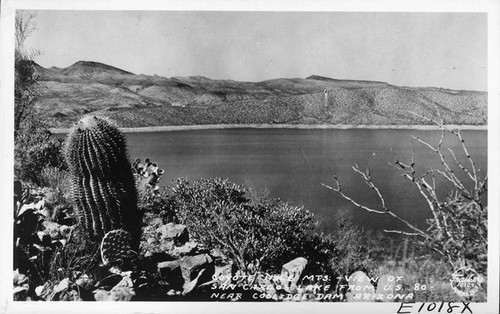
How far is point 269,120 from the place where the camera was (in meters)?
4.28

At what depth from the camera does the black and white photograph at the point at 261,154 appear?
417 centimetres

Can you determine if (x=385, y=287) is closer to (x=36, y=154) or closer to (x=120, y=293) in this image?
(x=120, y=293)

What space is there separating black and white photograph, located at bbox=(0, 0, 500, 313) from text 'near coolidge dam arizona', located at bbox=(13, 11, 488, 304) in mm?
11

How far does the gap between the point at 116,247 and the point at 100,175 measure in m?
0.55

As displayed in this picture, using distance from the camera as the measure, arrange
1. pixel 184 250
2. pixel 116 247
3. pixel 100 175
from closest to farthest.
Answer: pixel 100 175 → pixel 116 247 → pixel 184 250

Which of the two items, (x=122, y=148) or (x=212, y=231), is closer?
(x=122, y=148)

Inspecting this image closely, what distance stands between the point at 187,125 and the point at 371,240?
155cm

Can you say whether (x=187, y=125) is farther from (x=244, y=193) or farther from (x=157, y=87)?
(x=244, y=193)

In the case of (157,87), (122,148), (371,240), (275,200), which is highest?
(157,87)

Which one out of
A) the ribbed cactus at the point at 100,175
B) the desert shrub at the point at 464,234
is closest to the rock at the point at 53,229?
the ribbed cactus at the point at 100,175

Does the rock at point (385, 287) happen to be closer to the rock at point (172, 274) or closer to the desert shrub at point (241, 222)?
the desert shrub at point (241, 222)

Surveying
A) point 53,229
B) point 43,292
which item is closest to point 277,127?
point 53,229

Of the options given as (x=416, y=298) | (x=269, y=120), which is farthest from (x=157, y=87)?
(x=416, y=298)

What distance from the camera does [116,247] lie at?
411 centimetres
